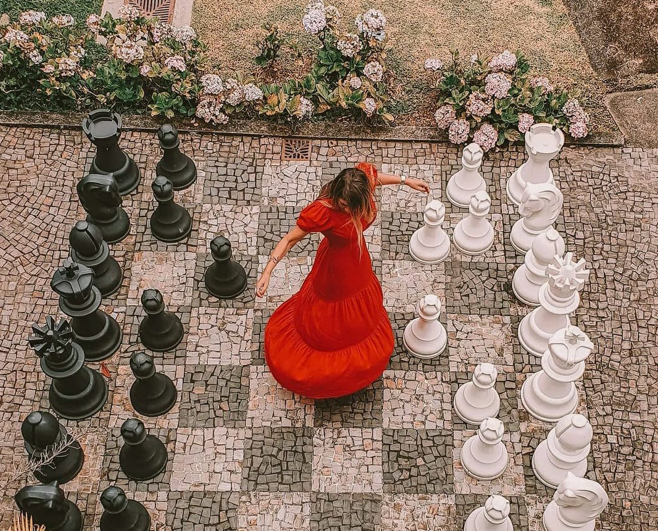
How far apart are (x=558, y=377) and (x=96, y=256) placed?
286 cm

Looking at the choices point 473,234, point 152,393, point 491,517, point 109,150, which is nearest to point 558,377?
point 491,517

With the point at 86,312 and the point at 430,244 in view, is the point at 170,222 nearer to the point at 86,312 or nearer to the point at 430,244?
the point at 86,312

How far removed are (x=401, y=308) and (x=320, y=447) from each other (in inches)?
42.4

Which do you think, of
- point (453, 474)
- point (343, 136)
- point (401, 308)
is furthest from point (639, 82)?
point (453, 474)

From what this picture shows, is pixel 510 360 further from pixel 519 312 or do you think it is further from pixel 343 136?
pixel 343 136

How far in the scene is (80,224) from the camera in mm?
5082

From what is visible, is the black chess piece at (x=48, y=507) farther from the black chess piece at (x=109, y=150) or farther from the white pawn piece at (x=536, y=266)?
the white pawn piece at (x=536, y=266)

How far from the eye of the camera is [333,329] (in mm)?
4727

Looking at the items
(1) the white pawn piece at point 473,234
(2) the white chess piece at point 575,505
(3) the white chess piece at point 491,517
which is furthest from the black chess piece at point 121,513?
(1) the white pawn piece at point 473,234

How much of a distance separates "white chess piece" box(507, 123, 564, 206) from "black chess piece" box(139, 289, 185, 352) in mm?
2453

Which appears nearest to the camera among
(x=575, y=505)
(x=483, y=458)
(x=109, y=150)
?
(x=575, y=505)

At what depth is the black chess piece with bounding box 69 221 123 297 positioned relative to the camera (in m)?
5.08

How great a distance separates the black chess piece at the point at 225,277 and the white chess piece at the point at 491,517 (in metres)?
1.99

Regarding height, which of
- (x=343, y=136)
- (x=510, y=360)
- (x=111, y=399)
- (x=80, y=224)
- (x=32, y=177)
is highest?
(x=343, y=136)
